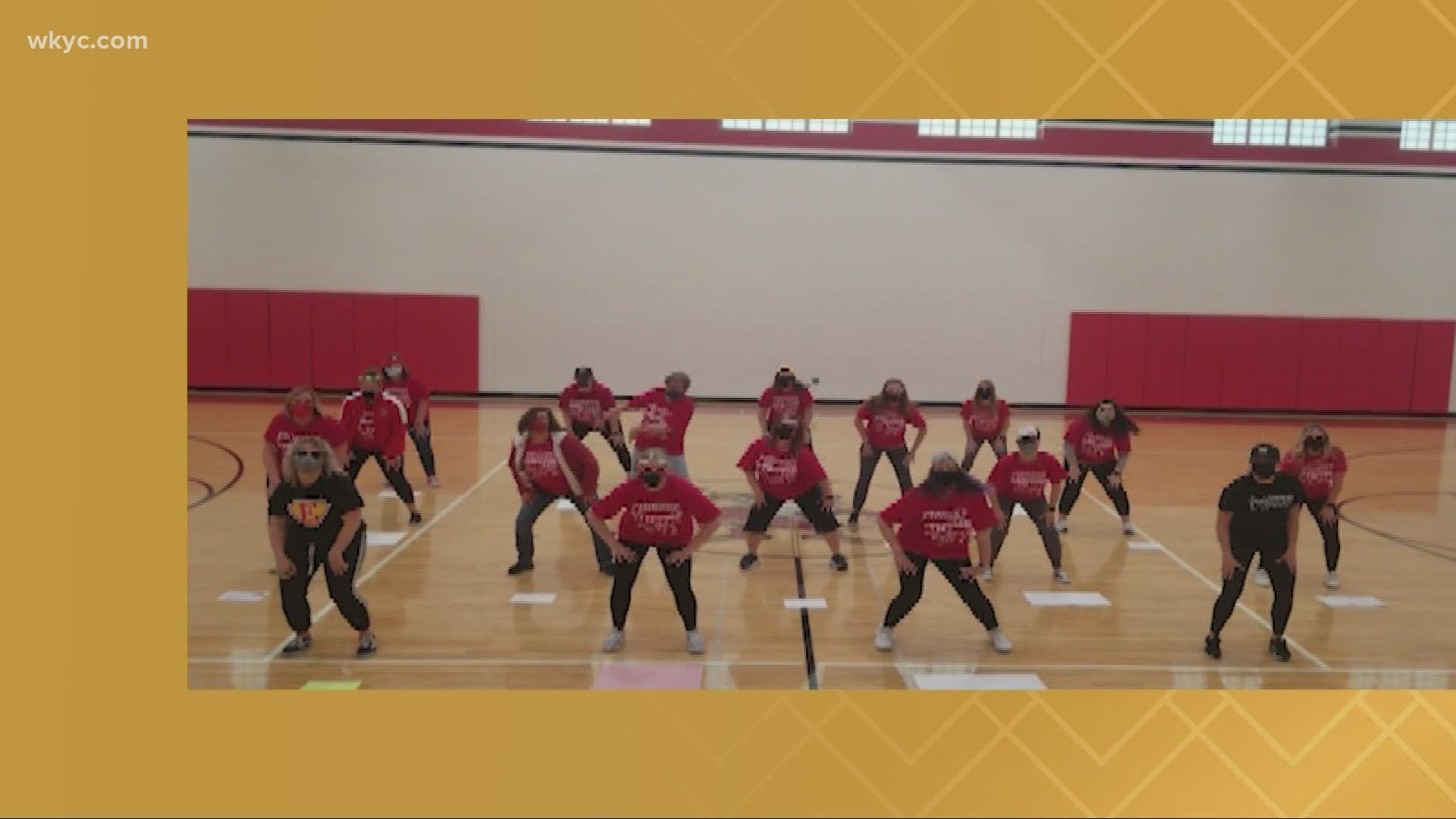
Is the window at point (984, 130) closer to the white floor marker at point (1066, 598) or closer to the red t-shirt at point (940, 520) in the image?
the white floor marker at point (1066, 598)

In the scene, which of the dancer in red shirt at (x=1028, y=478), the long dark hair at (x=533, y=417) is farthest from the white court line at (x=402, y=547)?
the dancer in red shirt at (x=1028, y=478)

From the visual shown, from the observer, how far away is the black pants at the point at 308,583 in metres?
8.08

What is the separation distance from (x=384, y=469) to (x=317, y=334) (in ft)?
47.0

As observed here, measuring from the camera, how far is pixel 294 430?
10102 millimetres

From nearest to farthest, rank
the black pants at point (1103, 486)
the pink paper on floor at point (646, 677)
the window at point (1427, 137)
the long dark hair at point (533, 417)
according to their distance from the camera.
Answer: the pink paper on floor at point (646, 677) → the long dark hair at point (533, 417) → the black pants at point (1103, 486) → the window at point (1427, 137)

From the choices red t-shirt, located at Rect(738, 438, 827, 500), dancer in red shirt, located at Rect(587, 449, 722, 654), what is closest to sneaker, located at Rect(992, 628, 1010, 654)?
red t-shirt, located at Rect(738, 438, 827, 500)

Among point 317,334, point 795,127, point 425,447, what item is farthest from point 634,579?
point 317,334

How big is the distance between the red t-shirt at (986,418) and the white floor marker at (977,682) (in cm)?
573

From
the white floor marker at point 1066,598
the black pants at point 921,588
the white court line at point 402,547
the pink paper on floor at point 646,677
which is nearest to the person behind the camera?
the pink paper on floor at point 646,677

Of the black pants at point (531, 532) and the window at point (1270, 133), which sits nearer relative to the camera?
the black pants at point (531, 532)

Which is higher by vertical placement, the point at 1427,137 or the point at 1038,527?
the point at 1427,137

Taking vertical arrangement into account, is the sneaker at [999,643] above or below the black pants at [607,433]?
below

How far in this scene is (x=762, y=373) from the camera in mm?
26344

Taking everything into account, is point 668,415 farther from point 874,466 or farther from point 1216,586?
point 1216,586
